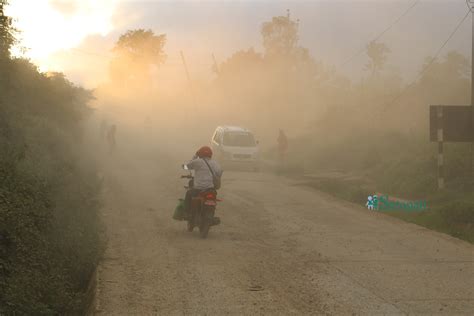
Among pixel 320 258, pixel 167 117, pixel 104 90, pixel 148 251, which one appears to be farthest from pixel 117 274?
pixel 104 90

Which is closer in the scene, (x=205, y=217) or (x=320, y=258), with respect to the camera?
(x=320, y=258)

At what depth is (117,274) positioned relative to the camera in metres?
9.19

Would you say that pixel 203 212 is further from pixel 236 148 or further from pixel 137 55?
pixel 137 55

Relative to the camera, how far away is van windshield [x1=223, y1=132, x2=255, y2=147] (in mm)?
31922

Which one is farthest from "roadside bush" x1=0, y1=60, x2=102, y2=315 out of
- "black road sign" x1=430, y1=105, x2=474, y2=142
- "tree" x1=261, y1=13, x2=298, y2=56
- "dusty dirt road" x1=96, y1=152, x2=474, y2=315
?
"tree" x1=261, y1=13, x2=298, y2=56

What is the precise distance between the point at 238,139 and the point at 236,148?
41.7 inches

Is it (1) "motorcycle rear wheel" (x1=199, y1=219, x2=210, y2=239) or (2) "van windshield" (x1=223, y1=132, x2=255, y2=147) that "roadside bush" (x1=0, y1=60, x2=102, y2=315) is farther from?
(2) "van windshield" (x1=223, y1=132, x2=255, y2=147)

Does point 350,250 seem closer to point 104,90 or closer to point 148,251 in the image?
point 148,251

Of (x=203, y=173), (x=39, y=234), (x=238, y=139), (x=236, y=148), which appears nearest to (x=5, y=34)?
(x=203, y=173)

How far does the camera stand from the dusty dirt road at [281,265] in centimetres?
780

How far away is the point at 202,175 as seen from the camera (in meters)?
13.0

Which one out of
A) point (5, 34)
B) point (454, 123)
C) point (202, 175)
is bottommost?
point (202, 175)

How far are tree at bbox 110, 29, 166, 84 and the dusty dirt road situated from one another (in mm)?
96366

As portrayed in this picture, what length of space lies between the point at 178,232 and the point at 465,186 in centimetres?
1037
